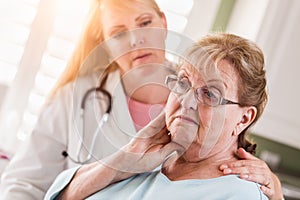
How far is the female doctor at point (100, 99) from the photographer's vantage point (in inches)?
45.7

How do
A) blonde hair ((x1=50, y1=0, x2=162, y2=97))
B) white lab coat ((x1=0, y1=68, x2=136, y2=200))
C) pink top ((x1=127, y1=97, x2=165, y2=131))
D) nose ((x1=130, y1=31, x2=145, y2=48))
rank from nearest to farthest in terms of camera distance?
1. pink top ((x1=127, y1=97, x2=165, y2=131))
2. nose ((x1=130, y1=31, x2=145, y2=48))
3. white lab coat ((x1=0, y1=68, x2=136, y2=200))
4. blonde hair ((x1=50, y1=0, x2=162, y2=97))

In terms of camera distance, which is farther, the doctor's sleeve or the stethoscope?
the stethoscope

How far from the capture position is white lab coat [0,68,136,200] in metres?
1.48

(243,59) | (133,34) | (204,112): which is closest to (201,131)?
(204,112)

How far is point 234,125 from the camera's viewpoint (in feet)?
3.19

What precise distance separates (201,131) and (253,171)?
0.13 meters

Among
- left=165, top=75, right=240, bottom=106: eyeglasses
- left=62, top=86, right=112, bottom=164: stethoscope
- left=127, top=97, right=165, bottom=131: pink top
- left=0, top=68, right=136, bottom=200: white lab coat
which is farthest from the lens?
left=0, top=68, right=136, bottom=200: white lab coat

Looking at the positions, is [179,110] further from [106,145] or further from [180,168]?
[106,145]

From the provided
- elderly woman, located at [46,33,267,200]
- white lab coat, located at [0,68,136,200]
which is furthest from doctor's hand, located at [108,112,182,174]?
white lab coat, located at [0,68,136,200]

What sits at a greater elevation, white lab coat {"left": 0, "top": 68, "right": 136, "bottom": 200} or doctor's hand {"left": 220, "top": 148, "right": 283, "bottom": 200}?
doctor's hand {"left": 220, "top": 148, "right": 283, "bottom": 200}

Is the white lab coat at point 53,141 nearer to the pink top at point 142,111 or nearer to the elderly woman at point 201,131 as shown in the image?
the pink top at point 142,111

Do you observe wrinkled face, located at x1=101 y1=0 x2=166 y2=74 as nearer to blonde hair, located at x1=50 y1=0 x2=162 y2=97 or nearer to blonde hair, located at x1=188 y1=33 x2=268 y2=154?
blonde hair, located at x1=50 y1=0 x2=162 y2=97

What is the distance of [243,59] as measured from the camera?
94cm

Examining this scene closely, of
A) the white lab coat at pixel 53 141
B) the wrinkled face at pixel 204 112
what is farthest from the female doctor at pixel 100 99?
the wrinkled face at pixel 204 112
